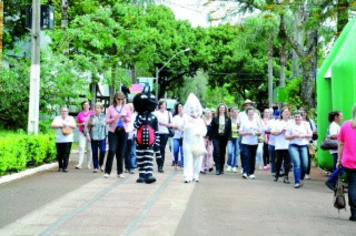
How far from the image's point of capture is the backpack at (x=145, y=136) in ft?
52.4

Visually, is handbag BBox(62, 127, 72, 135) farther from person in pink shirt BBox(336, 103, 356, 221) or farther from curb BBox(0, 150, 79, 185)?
person in pink shirt BBox(336, 103, 356, 221)

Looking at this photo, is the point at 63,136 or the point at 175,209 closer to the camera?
the point at 175,209

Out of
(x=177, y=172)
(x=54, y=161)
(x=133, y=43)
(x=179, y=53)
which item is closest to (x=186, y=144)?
(x=177, y=172)

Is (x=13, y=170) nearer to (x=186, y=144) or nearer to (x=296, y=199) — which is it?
(x=186, y=144)

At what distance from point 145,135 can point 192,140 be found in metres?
1.37

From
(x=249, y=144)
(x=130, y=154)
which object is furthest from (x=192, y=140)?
(x=130, y=154)

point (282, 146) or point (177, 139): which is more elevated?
point (177, 139)

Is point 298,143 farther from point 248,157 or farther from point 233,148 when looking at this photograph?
point 233,148

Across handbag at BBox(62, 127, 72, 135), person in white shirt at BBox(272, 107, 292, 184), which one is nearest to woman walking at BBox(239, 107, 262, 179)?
person in white shirt at BBox(272, 107, 292, 184)

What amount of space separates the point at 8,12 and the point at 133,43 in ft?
21.5

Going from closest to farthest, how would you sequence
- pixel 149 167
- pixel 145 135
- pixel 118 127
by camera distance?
pixel 145 135
pixel 149 167
pixel 118 127

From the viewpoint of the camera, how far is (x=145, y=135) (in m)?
16.0

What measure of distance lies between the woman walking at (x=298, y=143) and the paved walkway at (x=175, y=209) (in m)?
0.46

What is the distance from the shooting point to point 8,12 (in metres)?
30.7
